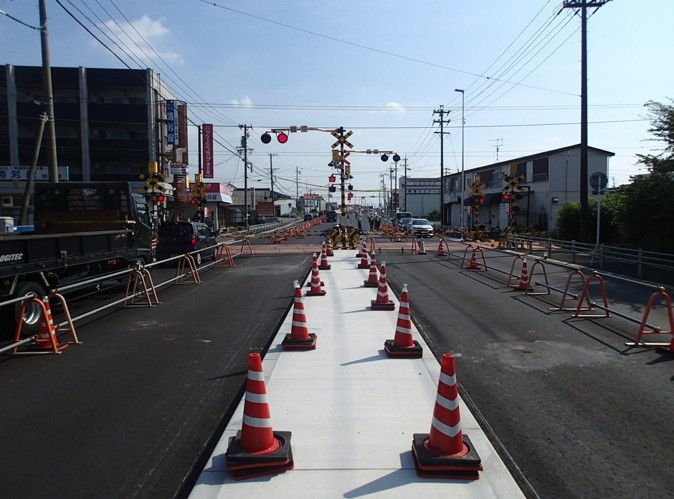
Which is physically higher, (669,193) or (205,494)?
(669,193)

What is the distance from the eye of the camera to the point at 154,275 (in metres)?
19.1

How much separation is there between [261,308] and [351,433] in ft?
23.5

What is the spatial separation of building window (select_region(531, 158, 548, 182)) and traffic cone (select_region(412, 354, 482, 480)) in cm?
4354

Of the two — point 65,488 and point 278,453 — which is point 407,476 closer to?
point 278,453

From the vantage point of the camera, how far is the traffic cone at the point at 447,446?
13.9ft

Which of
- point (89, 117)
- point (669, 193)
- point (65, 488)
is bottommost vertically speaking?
point (65, 488)

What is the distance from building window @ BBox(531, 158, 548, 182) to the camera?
44656 mm

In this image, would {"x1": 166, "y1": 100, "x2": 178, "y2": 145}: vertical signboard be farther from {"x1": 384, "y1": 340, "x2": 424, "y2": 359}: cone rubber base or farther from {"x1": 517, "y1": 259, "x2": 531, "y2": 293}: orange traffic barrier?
{"x1": 384, "y1": 340, "x2": 424, "y2": 359}: cone rubber base

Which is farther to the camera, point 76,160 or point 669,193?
point 76,160

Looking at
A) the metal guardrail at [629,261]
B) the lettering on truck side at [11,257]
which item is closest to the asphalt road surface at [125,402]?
the lettering on truck side at [11,257]

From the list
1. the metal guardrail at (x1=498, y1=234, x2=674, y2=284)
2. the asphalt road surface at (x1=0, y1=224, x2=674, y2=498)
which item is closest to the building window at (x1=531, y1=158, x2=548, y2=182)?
the metal guardrail at (x1=498, y1=234, x2=674, y2=284)

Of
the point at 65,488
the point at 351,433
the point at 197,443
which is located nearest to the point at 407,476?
the point at 351,433

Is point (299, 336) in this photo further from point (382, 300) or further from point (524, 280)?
point (524, 280)

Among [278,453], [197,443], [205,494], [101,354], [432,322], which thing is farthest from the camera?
[432,322]
